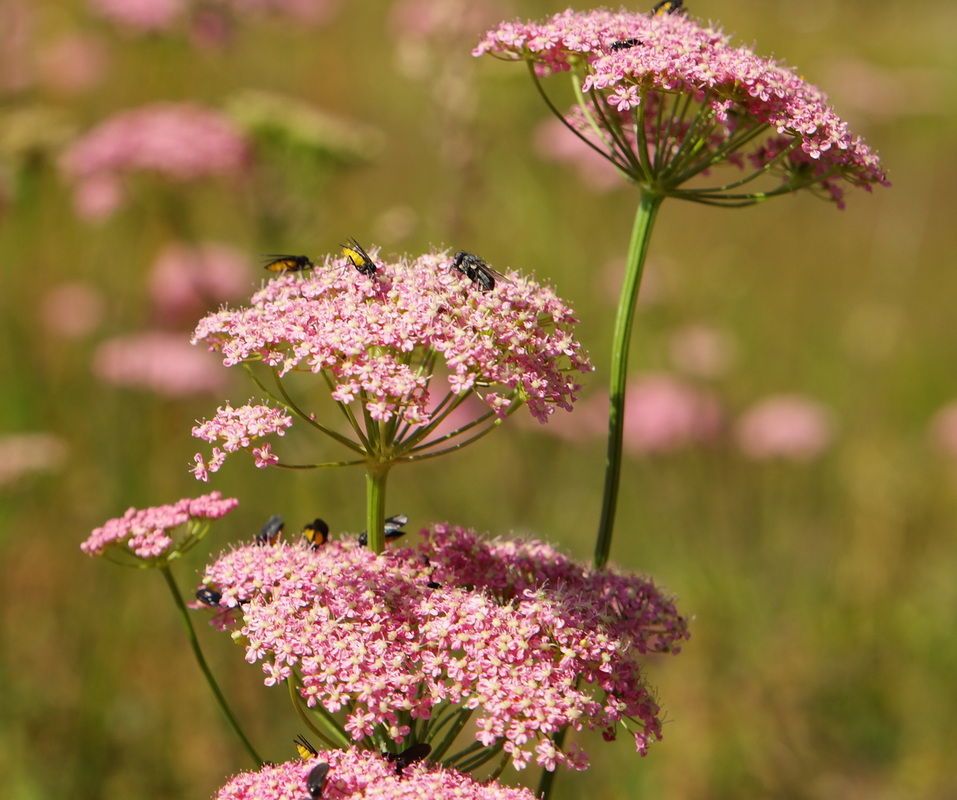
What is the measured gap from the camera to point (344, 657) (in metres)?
2.93

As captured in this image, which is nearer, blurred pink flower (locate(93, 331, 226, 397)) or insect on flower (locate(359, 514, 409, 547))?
insect on flower (locate(359, 514, 409, 547))

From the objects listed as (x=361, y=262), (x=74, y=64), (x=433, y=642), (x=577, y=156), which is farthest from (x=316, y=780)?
(x=74, y=64)

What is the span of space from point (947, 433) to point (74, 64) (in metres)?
9.57

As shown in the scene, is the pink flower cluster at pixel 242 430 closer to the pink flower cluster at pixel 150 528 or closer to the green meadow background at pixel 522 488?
the pink flower cluster at pixel 150 528

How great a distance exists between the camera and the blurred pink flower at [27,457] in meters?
6.53

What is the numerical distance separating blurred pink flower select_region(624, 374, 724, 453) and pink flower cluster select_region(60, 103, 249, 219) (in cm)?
428

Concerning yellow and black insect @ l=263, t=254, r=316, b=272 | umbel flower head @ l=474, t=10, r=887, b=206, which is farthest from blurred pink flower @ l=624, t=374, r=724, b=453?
umbel flower head @ l=474, t=10, r=887, b=206

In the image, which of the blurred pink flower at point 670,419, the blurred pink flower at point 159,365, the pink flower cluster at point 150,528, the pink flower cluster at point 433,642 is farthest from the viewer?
the blurred pink flower at point 670,419

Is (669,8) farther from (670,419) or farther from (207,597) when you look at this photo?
(670,419)

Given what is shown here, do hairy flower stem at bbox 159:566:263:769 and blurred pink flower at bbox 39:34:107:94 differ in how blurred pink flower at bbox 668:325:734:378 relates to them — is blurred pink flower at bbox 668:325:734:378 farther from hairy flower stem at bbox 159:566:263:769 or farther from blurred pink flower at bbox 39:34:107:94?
hairy flower stem at bbox 159:566:263:769

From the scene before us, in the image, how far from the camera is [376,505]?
127 inches

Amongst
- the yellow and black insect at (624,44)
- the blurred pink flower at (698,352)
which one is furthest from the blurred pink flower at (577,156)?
the yellow and black insect at (624,44)

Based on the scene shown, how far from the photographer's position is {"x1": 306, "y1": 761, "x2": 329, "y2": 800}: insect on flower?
2.78 m

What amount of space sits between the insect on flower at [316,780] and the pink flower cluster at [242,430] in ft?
2.67
